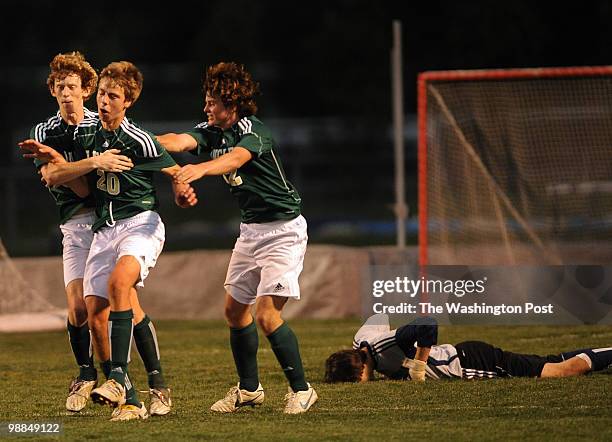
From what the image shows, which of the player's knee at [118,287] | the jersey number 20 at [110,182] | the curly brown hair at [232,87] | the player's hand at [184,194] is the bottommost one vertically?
the player's knee at [118,287]

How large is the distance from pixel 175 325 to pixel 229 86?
23.4ft

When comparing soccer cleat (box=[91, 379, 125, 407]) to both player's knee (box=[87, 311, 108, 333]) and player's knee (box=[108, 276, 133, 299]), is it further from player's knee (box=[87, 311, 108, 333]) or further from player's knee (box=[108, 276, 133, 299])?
player's knee (box=[87, 311, 108, 333])

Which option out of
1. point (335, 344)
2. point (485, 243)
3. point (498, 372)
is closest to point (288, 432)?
point (498, 372)

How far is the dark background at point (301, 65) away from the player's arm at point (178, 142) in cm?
1464

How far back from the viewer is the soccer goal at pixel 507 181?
13594 mm

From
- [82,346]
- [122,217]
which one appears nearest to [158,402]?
[82,346]

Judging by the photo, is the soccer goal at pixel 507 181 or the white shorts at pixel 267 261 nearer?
the white shorts at pixel 267 261

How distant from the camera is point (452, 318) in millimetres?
12594

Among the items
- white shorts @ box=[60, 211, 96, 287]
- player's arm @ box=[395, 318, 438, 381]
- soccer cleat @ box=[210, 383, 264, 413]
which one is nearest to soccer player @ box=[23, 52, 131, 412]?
white shorts @ box=[60, 211, 96, 287]

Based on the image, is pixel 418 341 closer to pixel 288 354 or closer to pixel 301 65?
pixel 288 354

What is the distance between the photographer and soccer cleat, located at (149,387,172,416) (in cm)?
738

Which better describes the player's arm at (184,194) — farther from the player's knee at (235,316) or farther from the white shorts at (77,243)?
the white shorts at (77,243)

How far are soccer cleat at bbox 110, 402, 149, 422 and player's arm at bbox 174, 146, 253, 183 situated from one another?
1330mm

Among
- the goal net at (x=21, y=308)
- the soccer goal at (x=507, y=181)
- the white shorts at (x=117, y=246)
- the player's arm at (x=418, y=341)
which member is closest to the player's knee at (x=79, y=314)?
the white shorts at (x=117, y=246)
